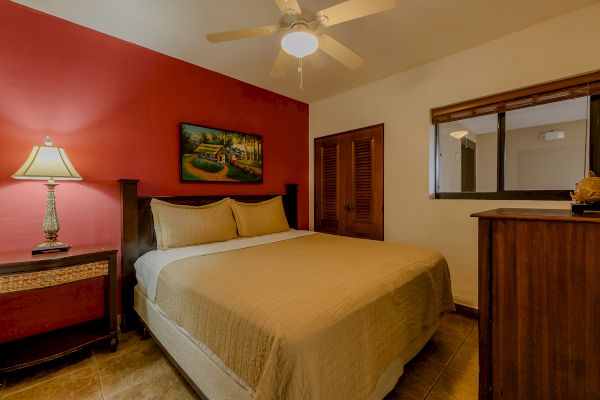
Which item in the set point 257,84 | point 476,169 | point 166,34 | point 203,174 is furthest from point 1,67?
point 476,169

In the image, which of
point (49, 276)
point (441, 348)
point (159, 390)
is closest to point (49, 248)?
point (49, 276)

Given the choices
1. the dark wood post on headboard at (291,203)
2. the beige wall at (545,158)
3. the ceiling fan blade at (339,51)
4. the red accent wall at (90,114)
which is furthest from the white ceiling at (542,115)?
the red accent wall at (90,114)

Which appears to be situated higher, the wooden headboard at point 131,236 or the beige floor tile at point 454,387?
the wooden headboard at point 131,236

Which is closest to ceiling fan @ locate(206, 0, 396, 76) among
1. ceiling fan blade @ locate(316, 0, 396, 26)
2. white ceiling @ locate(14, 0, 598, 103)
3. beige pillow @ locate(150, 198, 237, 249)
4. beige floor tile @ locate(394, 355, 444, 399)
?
ceiling fan blade @ locate(316, 0, 396, 26)

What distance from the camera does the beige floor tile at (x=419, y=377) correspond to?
155cm

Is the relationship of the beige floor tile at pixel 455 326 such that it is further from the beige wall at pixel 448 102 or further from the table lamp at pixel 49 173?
the table lamp at pixel 49 173

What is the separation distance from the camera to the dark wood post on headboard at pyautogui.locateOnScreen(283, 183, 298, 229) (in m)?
3.72

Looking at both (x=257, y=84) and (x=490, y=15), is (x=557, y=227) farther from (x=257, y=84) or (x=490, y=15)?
(x=257, y=84)

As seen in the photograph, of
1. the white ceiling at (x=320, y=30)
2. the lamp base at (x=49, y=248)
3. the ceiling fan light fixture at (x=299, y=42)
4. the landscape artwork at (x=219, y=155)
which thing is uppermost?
the white ceiling at (x=320, y=30)

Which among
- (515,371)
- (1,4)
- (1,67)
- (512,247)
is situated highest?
(1,4)

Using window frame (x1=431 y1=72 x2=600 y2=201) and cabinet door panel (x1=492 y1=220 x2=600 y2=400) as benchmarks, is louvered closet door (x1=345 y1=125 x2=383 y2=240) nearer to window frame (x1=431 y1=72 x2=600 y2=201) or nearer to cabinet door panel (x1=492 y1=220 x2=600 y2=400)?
window frame (x1=431 y1=72 x2=600 y2=201)

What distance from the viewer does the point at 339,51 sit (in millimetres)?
1893

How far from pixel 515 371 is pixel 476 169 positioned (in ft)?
8.24

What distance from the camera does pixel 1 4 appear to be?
1860 mm
